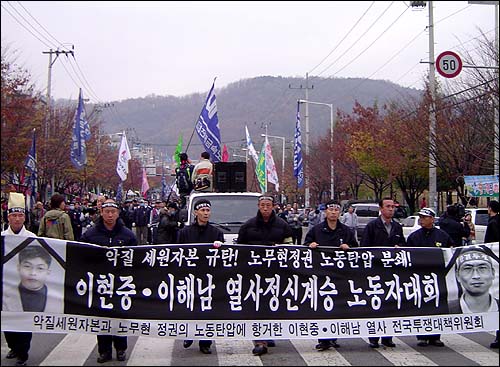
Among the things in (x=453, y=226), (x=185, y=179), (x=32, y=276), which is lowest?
(x=32, y=276)

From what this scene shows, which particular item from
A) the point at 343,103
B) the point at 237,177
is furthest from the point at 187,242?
the point at 343,103

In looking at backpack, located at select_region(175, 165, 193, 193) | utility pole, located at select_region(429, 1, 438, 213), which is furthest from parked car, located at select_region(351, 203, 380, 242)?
backpack, located at select_region(175, 165, 193, 193)

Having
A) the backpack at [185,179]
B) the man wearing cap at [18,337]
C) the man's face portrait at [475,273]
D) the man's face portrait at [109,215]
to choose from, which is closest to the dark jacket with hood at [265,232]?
the man's face portrait at [109,215]

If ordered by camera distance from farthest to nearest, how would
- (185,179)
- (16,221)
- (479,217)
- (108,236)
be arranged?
(479,217) < (185,179) < (108,236) < (16,221)

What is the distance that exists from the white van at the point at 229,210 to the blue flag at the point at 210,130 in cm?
752

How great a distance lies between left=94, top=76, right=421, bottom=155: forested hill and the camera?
303 ft

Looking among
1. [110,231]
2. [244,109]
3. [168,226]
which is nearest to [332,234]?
[110,231]

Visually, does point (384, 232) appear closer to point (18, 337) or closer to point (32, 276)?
point (32, 276)

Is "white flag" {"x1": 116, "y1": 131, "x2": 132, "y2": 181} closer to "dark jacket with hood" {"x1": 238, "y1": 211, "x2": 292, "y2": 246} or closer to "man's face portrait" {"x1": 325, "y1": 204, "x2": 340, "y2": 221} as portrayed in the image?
"dark jacket with hood" {"x1": 238, "y1": 211, "x2": 292, "y2": 246}

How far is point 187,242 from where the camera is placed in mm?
8992

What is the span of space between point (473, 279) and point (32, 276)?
560 centimetres

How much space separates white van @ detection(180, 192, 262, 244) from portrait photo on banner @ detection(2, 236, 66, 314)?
4.99 metres

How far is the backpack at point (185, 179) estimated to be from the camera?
1686 cm

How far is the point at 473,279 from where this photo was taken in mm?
8984
